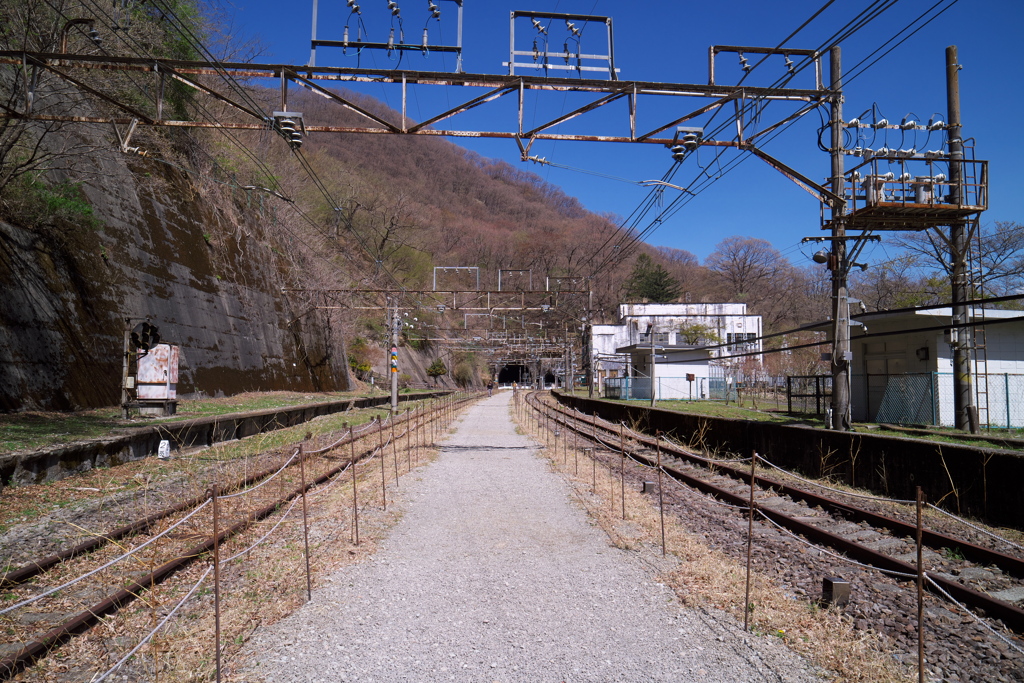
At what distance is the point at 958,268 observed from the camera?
660 inches

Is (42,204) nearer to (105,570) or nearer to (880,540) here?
(105,570)

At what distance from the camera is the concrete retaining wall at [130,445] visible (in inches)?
364

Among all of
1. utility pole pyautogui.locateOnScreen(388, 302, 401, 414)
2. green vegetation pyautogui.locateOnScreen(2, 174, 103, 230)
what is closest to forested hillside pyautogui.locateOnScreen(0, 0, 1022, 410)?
green vegetation pyautogui.locateOnScreen(2, 174, 103, 230)

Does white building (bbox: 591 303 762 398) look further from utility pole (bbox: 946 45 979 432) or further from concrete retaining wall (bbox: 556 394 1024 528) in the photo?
concrete retaining wall (bbox: 556 394 1024 528)

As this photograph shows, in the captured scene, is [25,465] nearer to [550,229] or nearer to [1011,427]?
[1011,427]

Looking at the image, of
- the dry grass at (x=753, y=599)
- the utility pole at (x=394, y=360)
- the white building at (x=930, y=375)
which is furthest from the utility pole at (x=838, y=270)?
the utility pole at (x=394, y=360)

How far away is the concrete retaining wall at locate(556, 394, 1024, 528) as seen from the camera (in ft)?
27.8

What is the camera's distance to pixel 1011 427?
17.9 metres

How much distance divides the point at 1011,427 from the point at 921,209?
7.27 meters

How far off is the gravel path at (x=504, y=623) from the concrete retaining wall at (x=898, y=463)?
5278 millimetres

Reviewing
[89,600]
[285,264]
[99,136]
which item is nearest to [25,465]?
[89,600]

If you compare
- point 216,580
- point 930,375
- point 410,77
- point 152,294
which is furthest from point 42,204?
point 930,375

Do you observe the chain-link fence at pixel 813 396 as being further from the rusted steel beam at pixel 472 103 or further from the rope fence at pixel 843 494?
the rusted steel beam at pixel 472 103

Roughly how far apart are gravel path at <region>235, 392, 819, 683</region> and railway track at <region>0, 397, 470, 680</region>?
1099 millimetres
